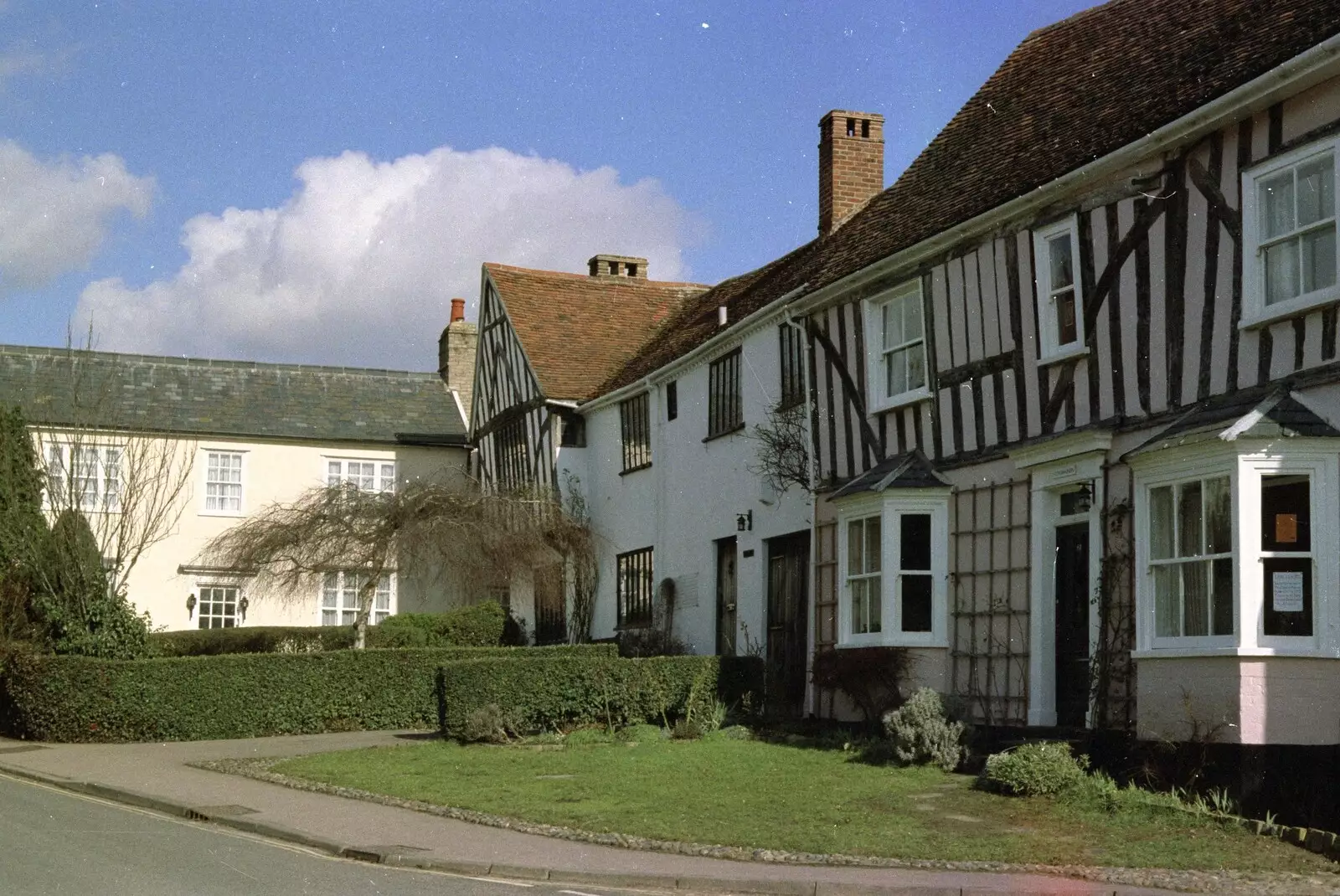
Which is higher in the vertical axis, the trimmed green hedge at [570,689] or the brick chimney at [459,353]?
the brick chimney at [459,353]

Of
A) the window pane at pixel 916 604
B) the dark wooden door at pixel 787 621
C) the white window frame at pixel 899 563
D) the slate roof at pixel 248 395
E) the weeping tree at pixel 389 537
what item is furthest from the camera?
the slate roof at pixel 248 395

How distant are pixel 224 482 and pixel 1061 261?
26310mm

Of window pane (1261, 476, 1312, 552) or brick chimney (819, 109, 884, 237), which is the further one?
brick chimney (819, 109, 884, 237)

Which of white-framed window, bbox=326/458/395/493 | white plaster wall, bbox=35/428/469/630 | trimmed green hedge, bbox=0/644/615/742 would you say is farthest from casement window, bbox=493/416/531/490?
trimmed green hedge, bbox=0/644/615/742

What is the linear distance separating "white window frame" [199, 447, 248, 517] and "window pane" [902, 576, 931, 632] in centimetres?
2327

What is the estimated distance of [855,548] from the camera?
18844 millimetres

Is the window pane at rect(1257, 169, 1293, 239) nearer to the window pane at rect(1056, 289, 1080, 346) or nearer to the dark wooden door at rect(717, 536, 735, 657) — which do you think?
the window pane at rect(1056, 289, 1080, 346)

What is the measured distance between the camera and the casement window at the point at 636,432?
27766mm

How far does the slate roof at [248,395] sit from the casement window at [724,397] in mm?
15209

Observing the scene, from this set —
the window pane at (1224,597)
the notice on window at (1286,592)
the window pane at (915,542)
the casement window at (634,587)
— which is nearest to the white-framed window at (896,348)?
the window pane at (915,542)

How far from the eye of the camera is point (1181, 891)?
9.69 metres

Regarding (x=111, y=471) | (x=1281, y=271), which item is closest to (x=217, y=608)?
(x=111, y=471)

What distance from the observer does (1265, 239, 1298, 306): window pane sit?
500 inches

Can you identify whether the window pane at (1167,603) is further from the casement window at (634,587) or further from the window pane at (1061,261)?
the casement window at (634,587)
